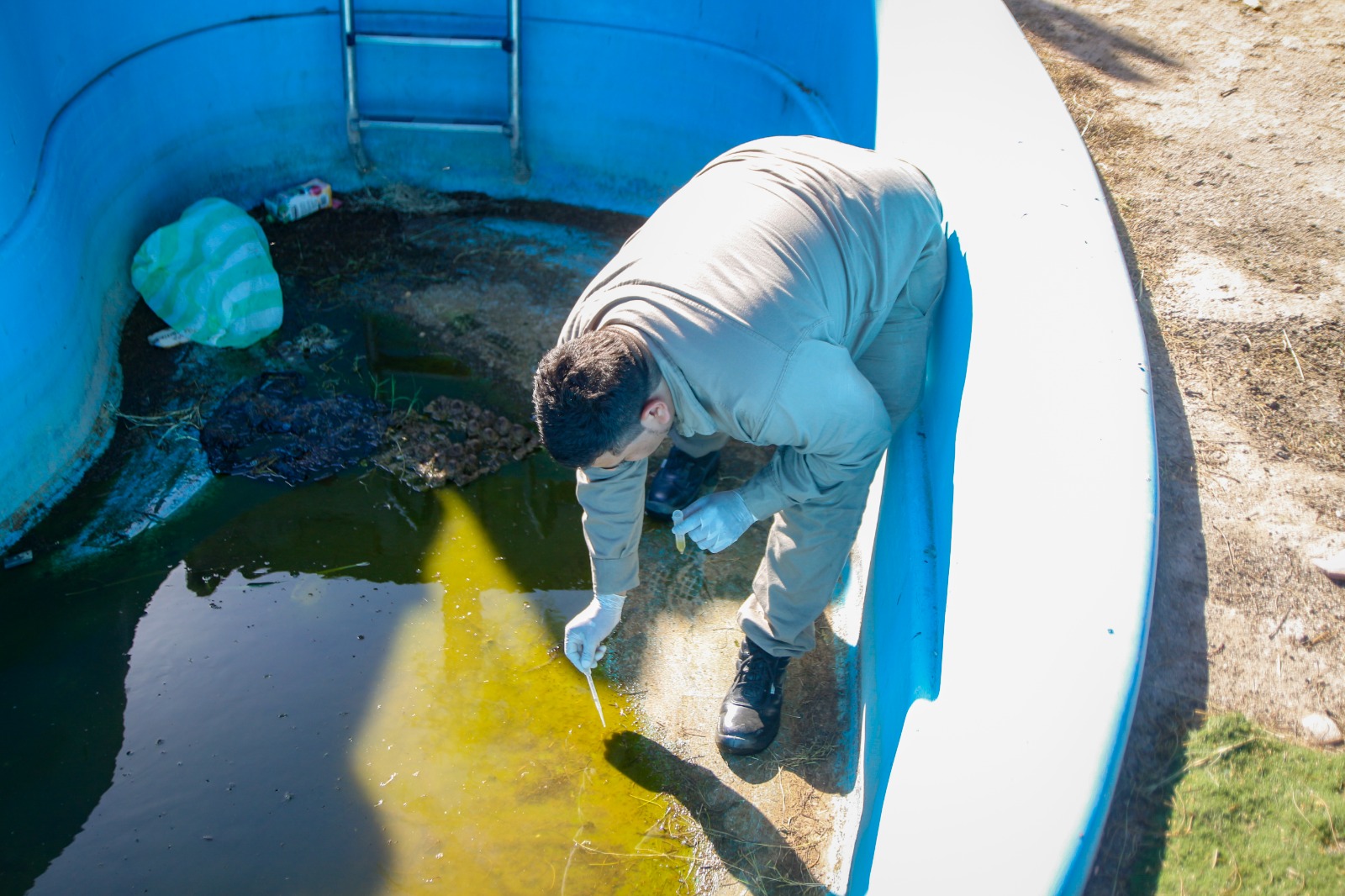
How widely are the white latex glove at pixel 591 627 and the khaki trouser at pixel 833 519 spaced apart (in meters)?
0.41

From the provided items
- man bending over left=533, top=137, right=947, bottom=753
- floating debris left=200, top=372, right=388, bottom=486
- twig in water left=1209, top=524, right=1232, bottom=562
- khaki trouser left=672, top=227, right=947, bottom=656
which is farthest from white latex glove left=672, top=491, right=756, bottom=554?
floating debris left=200, top=372, right=388, bottom=486

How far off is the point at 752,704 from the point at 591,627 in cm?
53

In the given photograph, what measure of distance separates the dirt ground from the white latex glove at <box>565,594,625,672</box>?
1.39 meters

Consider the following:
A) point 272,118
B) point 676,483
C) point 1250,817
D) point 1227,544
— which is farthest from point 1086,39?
point 272,118

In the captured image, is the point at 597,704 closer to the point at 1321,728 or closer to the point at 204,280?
the point at 1321,728

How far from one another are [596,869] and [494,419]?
1727 millimetres

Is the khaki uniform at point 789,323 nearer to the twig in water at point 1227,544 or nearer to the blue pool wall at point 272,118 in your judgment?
the twig in water at point 1227,544

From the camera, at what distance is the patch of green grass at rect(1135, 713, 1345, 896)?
57.1 inches

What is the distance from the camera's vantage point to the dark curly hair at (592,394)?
189 cm

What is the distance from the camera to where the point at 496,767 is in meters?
2.64

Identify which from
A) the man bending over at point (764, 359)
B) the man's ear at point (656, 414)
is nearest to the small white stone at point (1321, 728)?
the man bending over at point (764, 359)

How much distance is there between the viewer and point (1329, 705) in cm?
169

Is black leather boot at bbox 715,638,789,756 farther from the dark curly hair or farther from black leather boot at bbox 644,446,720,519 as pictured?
the dark curly hair

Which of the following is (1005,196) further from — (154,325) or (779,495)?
(154,325)
